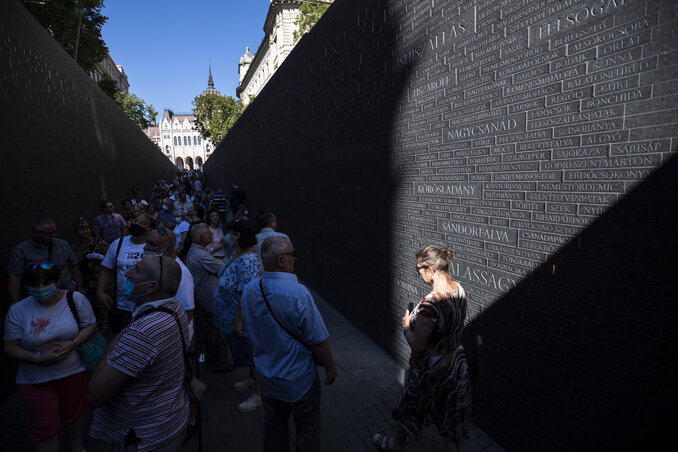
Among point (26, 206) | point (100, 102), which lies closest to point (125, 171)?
point (100, 102)

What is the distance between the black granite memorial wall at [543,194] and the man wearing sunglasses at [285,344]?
1614 mm

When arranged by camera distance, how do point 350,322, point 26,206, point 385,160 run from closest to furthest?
point 385,160, point 26,206, point 350,322

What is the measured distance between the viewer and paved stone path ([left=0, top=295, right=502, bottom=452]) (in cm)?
327

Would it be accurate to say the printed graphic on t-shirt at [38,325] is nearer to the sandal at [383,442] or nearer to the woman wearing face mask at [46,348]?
the woman wearing face mask at [46,348]

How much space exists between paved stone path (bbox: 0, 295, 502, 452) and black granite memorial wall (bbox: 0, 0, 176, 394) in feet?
7.42

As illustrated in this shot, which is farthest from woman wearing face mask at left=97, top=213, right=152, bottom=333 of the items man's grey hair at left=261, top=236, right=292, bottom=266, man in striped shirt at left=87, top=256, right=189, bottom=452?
man's grey hair at left=261, top=236, right=292, bottom=266

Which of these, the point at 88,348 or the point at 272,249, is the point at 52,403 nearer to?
the point at 88,348

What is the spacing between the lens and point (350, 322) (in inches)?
240

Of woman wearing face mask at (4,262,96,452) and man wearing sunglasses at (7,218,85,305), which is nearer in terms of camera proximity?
woman wearing face mask at (4,262,96,452)

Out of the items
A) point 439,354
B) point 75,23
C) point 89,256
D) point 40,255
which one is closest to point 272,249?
point 439,354

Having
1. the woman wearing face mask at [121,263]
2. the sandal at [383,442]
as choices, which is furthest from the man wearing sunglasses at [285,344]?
the woman wearing face mask at [121,263]

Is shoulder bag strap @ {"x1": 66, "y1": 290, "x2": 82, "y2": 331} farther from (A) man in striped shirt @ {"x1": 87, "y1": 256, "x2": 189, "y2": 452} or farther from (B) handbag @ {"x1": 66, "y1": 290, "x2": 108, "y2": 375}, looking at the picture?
(A) man in striped shirt @ {"x1": 87, "y1": 256, "x2": 189, "y2": 452}

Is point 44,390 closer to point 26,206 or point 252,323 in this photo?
point 252,323

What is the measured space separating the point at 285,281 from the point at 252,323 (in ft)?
1.28
